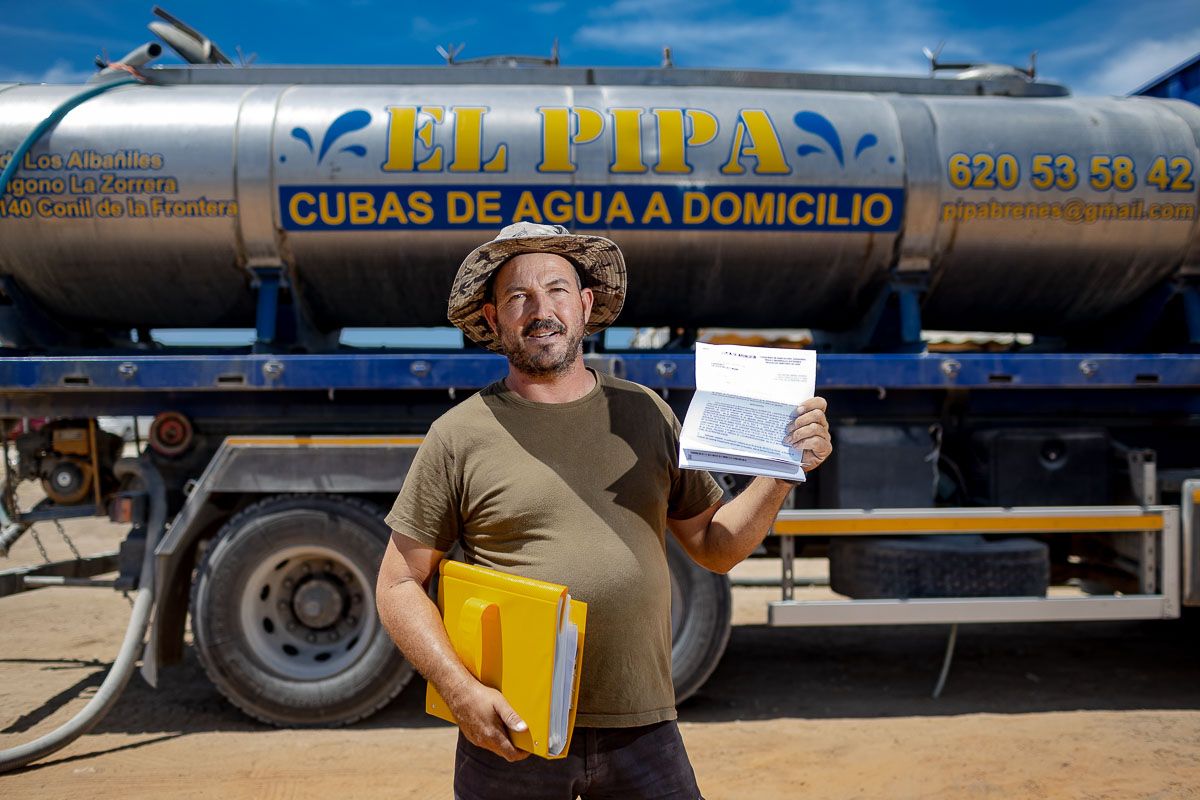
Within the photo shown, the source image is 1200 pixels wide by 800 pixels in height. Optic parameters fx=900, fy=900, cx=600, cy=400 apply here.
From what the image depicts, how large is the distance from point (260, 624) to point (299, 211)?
214 centimetres

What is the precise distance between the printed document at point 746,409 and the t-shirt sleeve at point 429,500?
19.3 inches

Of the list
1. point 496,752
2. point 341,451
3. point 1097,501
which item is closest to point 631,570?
point 496,752

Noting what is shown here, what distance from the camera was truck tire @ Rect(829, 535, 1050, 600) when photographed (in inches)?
184

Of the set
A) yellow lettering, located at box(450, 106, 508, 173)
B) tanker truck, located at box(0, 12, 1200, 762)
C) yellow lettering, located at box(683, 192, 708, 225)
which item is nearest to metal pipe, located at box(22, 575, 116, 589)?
tanker truck, located at box(0, 12, 1200, 762)

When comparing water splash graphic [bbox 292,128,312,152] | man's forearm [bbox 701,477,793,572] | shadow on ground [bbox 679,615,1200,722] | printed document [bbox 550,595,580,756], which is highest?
water splash graphic [bbox 292,128,312,152]

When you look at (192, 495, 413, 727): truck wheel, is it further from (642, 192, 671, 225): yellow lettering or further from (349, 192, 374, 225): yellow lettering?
(642, 192, 671, 225): yellow lettering

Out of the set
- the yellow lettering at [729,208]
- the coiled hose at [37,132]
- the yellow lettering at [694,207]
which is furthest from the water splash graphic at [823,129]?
the coiled hose at [37,132]

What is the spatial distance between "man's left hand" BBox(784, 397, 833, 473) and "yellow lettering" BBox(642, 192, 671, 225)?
9.65ft

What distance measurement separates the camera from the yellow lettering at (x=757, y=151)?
15.2 ft

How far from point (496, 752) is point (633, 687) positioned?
1.04 ft

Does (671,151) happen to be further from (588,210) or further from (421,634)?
(421,634)

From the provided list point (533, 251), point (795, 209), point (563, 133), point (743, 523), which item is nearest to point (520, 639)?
point (743, 523)

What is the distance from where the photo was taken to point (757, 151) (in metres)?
4.63

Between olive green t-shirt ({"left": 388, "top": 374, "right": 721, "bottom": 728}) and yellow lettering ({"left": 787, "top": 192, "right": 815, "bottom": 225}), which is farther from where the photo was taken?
yellow lettering ({"left": 787, "top": 192, "right": 815, "bottom": 225})
